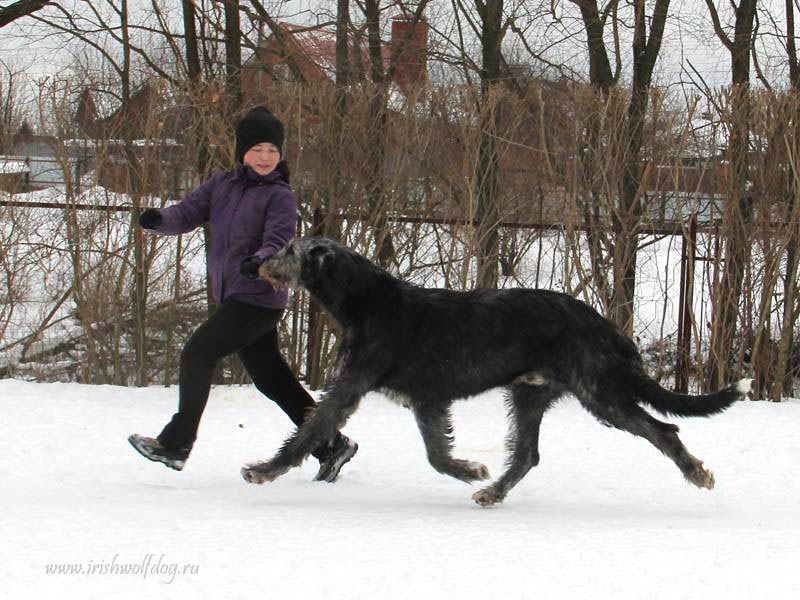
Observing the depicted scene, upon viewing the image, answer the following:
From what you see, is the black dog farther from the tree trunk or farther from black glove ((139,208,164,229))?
the tree trunk

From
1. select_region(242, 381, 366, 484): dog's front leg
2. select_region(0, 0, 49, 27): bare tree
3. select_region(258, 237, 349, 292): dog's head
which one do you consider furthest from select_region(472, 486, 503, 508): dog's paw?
select_region(0, 0, 49, 27): bare tree

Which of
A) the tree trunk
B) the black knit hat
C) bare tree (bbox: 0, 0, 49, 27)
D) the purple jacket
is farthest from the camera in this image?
bare tree (bbox: 0, 0, 49, 27)

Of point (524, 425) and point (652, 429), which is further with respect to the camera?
point (524, 425)

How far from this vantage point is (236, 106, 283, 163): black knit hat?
15.8 ft

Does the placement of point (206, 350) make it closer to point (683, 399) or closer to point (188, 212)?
point (188, 212)

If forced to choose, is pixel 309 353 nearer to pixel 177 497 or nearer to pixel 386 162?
pixel 386 162

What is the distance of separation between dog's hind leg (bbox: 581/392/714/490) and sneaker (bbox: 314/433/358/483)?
130 centimetres

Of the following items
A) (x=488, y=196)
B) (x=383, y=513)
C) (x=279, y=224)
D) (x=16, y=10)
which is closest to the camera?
(x=383, y=513)

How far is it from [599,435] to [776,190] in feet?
8.21

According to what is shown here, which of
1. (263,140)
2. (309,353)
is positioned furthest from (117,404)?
(263,140)

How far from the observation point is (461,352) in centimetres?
452

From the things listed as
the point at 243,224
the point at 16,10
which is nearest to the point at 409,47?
the point at 16,10

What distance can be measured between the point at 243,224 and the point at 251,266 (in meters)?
0.31

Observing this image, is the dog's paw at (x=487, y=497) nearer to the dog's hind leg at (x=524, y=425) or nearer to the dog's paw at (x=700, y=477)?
the dog's hind leg at (x=524, y=425)
